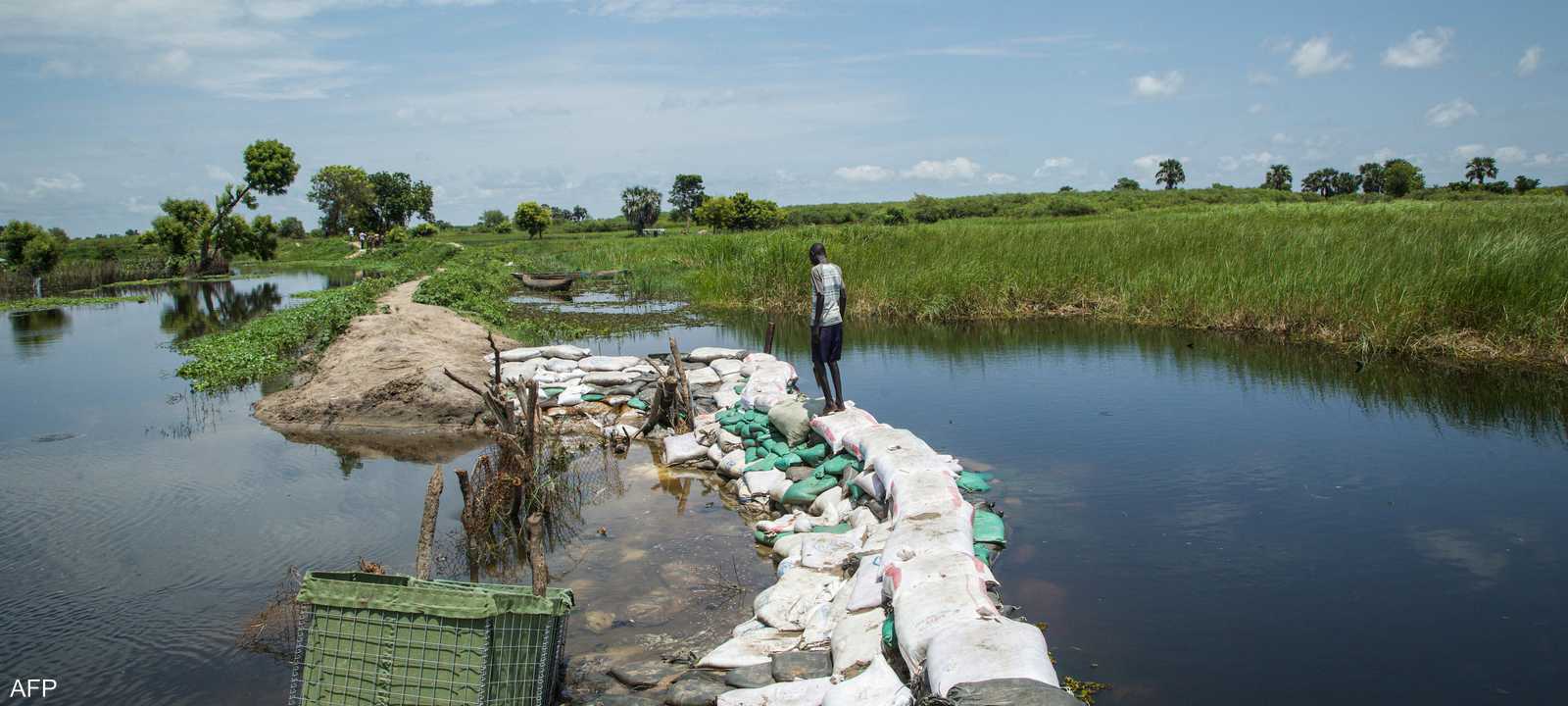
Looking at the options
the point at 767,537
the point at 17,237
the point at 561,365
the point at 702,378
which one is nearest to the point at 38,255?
the point at 17,237

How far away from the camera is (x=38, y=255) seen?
3111 cm

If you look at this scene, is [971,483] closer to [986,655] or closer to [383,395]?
[986,655]

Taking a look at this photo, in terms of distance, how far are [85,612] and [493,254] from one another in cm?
2812

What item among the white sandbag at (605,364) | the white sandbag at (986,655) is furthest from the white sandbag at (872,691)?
the white sandbag at (605,364)

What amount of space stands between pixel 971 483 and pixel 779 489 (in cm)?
139

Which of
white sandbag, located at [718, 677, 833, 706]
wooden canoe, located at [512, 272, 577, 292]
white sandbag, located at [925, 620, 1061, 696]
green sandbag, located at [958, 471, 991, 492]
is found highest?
wooden canoe, located at [512, 272, 577, 292]

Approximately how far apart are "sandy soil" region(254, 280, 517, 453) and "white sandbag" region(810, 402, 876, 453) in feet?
11.5

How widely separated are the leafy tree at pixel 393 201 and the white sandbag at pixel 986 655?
6036 centimetres

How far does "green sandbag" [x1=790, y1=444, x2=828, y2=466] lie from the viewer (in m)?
7.17

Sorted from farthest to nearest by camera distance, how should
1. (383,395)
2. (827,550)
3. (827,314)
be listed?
(383,395) → (827,314) → (827,550)

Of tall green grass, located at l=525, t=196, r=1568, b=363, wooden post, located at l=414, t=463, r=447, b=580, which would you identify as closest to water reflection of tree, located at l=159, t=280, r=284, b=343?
tall green grass, located at l=525, t=196, r=1568, b=363

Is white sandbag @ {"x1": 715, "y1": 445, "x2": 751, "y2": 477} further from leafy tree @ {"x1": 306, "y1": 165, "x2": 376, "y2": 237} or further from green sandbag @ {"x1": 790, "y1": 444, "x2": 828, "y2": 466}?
leafy tree @ {"x1": 306, "y1": 165, "x2": 376, "y2": 237}

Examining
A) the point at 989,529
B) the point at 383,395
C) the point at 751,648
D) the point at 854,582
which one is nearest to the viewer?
the point at 751,648

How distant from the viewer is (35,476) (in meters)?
7.77
